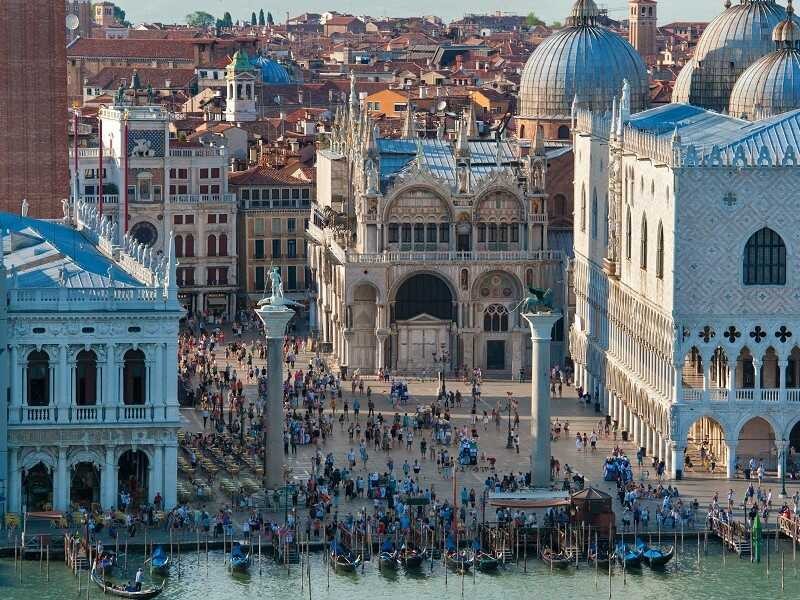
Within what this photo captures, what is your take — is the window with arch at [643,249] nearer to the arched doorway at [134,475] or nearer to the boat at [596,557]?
the boat at [596,557]

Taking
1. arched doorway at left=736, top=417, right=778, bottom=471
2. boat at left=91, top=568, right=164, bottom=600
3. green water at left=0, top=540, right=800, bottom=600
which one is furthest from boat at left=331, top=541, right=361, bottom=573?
arched doorway at left=736, top=417, right=778, bottom=471

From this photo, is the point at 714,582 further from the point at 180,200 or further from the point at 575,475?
the point at 180,200

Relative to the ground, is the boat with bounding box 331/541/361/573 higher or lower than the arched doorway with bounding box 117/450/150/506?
lower

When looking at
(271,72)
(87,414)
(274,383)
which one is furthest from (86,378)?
(271,72)

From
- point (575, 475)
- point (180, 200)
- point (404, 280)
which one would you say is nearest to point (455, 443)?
point (575, 475)

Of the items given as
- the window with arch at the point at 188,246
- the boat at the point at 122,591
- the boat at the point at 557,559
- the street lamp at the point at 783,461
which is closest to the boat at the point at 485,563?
the boat at the point at 557,559

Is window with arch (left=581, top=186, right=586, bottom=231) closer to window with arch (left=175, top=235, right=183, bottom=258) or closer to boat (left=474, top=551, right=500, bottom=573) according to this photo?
window with arch (left=175, top=235, right=183, bottom=258)
